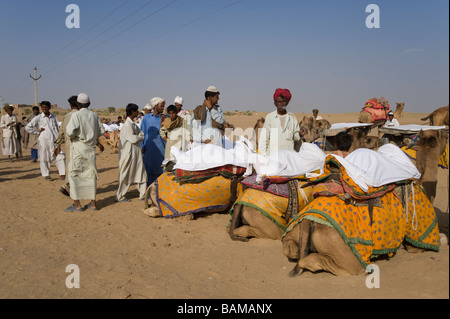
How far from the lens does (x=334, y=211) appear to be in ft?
13.3

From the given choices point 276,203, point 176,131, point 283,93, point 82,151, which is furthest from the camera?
point 176,131

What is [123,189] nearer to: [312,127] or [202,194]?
[202,194]

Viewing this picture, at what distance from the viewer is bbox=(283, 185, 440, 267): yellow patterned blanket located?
4.00 metres

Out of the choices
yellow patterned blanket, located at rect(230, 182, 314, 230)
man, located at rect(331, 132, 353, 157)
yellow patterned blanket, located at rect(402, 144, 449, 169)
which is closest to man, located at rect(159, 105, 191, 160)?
yellow patterned blanket, located at rect(230, 182, 314, 230)

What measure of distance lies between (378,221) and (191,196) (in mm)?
A: 3109

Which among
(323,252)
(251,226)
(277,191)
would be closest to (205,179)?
(251,226)

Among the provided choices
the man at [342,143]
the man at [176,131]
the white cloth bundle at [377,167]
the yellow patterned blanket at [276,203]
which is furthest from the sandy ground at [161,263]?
the man at [176,131]

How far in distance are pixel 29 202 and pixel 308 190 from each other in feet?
20.6

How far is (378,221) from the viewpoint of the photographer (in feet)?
13.8

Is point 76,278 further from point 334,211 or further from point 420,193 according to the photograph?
point 420,193

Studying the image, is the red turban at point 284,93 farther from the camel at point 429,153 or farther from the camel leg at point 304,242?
the camel leg at point 304,242

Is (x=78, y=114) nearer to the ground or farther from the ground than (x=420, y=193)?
farther from the ground

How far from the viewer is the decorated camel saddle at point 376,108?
7.72 meters
